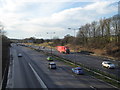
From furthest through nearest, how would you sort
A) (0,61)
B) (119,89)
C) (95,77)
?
(0,61)
(95,77)
(119,89)

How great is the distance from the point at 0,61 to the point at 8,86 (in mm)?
12024

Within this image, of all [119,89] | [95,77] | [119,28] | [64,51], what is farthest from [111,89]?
[64,51]

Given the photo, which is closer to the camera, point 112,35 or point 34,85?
point 34,85

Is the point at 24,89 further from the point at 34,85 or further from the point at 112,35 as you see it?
the point at 112,35

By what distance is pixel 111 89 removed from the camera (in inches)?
738

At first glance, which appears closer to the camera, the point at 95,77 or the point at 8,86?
the point at 8,86

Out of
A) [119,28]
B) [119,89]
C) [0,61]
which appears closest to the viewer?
[119,89]

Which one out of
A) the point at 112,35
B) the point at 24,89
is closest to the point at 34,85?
the point at 24,89

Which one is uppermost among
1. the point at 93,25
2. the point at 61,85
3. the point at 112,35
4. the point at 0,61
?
the point at 93,25

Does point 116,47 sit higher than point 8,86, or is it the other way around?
point 116,47

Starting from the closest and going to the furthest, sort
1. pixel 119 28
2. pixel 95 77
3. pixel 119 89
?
1. pixel 119 89
2. pixel 95 77
3. pixel 119 28

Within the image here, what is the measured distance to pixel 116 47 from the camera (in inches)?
2259

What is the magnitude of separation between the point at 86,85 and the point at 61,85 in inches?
128

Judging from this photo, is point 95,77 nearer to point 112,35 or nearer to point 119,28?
point 119,28
